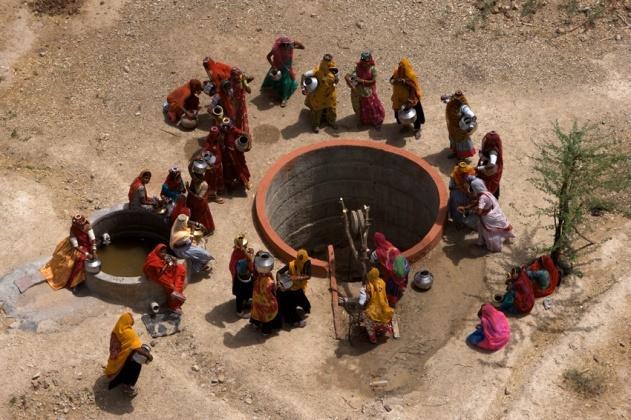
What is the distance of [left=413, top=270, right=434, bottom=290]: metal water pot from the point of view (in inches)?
584

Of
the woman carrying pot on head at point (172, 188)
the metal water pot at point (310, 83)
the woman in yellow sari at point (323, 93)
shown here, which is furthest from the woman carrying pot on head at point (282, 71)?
the woman carrying pot on head at point (172, 188)

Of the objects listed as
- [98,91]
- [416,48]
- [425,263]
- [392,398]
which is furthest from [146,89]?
[392,398]

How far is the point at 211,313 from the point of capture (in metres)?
14.4

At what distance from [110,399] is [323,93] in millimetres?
7167

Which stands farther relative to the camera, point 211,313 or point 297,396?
point 211,313

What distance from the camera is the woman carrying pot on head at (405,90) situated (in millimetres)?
17078

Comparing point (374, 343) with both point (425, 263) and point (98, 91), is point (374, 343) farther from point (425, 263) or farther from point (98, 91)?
point (98, 91)

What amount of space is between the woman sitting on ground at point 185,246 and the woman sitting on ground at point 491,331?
434 cm

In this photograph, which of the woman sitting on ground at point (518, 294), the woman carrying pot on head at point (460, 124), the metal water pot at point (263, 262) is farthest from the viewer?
the woman carrying pot on head at point (460, 124)

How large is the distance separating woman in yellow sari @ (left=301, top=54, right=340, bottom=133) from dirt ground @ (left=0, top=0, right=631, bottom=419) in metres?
0.39

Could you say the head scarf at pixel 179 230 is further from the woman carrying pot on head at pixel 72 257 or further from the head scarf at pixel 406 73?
the head scarf at pixel 406 73

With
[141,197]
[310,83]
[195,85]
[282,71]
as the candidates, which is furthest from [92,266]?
[282,71]

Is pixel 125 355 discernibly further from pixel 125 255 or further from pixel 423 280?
pixel 423 280

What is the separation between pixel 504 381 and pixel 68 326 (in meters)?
6.59
